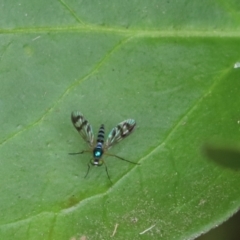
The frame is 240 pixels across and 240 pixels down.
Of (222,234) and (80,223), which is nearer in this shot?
(80,223)

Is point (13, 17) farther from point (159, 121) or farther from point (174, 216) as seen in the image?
point (174, 216)

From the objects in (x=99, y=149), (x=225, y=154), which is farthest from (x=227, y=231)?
(x=99, y=149)

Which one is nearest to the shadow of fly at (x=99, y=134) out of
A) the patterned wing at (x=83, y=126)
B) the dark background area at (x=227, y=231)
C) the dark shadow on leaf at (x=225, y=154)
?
the patterned wing at (x=83, y=126)

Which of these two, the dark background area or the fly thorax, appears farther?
the dark background area

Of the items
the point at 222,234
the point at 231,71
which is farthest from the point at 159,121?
the point at 222,234

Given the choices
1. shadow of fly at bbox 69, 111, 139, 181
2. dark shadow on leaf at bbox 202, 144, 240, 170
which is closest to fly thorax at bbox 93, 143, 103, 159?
shadow of fly at bbox 69, 111, 139, 181

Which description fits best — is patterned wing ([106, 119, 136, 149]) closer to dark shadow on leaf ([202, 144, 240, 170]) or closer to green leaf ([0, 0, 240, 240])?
green leaf ([0, 0, 240, 240])
